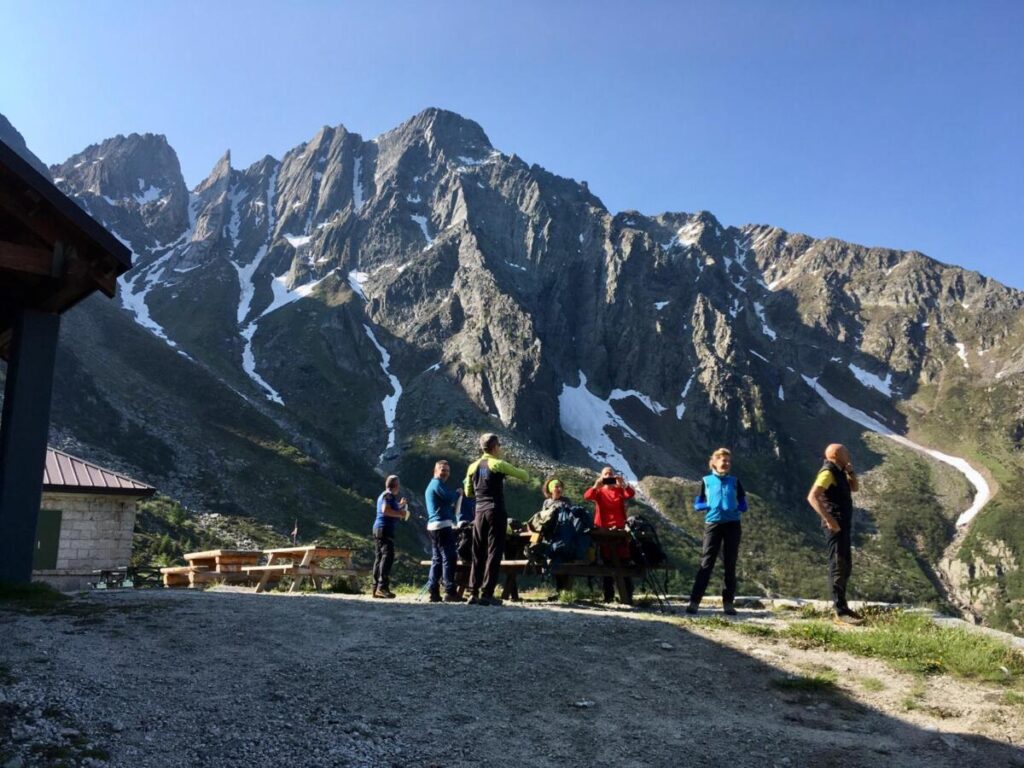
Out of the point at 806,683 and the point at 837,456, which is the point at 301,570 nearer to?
the point at 837,456

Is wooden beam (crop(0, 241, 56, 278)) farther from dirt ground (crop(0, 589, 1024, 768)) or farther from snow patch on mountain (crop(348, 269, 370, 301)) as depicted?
snow patch on mountain (crop(348, 269, 370, 301))

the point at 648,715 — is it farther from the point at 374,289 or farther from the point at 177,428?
the point at 374,289

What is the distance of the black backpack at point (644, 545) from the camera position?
12.9 metres

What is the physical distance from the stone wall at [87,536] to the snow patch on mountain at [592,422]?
336 feet

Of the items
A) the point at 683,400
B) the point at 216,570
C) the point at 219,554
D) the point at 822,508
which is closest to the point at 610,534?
the point at 822,508

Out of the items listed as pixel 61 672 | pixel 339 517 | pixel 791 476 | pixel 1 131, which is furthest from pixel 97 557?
pixel 1 131

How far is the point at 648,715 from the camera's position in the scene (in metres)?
7.00

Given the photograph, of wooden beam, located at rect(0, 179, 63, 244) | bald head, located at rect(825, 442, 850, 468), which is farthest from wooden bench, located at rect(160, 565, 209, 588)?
bald head, located at rect(825, 442, 850, 468)

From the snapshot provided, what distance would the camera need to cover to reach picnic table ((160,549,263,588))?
17.7m

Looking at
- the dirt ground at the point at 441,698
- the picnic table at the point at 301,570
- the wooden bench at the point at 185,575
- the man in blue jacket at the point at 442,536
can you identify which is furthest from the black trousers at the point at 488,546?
the wooden bench at the point at 185,575

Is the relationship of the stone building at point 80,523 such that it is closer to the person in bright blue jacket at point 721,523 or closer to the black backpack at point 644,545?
the black backpack at point 644,545

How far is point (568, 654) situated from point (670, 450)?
129 meters

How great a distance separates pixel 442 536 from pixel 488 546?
0.92 metres

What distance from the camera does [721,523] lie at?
462 inches
